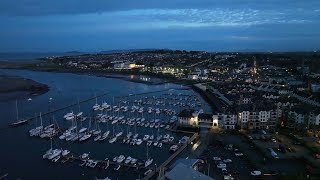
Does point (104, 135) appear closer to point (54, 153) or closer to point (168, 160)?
point (54, 153)

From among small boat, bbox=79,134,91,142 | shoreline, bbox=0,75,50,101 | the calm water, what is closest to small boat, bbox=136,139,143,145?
the calm water

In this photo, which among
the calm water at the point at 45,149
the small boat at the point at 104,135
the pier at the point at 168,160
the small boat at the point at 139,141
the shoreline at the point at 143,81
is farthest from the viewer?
the shoreline at the point at 143,81

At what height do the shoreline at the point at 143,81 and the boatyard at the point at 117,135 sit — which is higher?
the shoreline at the point at 143,81

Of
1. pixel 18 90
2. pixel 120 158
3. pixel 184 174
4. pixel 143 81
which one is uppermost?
pixel 184 174

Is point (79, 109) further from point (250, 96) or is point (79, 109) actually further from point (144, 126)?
point (250, 96)

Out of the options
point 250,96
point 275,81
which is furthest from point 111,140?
point 275,81

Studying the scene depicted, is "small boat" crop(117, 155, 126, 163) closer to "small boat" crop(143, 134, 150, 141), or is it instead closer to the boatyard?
the boatyard

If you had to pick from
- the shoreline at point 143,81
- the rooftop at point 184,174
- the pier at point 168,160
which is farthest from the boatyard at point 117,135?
the shoreline at point 143,81

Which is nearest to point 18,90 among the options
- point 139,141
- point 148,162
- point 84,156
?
point 139,141

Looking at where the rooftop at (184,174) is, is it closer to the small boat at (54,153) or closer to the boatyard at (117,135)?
the boatyard at (117,135)
